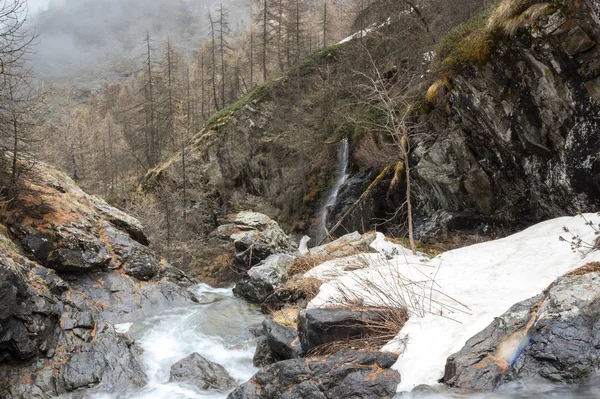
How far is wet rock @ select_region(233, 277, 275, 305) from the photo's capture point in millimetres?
10934

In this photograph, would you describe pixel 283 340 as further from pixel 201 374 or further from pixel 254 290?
pixel 254 290

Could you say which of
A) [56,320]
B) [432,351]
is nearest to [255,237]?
[56,320]

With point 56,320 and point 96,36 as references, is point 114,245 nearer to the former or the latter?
point 56,320

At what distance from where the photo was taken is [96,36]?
187875 millimetres

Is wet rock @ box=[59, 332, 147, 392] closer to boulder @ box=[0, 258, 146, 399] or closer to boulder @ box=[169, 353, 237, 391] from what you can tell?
boulder @ box=[0, 258, 146, 399]

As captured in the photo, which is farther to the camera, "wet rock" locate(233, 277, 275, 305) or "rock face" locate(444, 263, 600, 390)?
"wet rock" locate(233, 277, 275, 305)

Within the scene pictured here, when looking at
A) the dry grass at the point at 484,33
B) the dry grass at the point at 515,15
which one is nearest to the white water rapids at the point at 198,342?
the dry grass at the point at 515,15

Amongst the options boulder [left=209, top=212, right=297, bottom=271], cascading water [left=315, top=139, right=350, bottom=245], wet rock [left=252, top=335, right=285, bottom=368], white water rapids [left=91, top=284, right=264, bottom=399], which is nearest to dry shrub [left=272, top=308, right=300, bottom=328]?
wet rock [left=252, top=335, right=285, bottom=368]

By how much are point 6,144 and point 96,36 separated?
712 ft

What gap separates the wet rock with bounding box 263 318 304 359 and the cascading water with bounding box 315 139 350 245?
561 inches

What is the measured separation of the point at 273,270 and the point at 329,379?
753 cm

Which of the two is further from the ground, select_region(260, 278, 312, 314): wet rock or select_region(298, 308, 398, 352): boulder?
select_region(298, 308, 398, 352): boulder

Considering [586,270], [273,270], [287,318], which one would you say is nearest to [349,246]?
[273,270]

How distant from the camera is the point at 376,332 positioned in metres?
4.77
